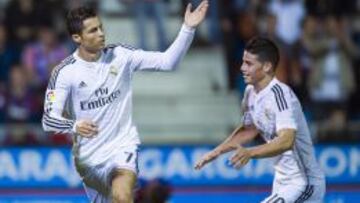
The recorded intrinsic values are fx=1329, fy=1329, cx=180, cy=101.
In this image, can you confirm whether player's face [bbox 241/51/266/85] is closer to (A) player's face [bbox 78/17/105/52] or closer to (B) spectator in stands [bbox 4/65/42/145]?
(A) player's face [bbox 78/17/105/52]

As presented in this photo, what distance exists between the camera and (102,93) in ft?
32.5

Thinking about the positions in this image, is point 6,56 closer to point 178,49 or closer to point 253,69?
point 178,49

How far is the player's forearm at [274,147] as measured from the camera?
9117 millimetres

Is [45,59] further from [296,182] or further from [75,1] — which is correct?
[296,182]

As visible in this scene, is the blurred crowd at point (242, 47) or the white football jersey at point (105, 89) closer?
the white football jersey at point (105, 89)

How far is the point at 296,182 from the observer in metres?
9.71

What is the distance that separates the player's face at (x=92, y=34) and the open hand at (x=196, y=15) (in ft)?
2.10

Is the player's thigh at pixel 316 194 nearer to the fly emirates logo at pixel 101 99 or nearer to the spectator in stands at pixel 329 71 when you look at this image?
the fly emirates logo at pixel 101 99

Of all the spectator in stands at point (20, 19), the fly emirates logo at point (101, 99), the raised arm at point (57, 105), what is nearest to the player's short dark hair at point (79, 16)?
the raised arm at point (57, 105)

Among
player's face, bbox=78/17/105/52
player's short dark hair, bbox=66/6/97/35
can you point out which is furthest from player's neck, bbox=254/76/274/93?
player's short dark hair, bbox=66/6/97/35

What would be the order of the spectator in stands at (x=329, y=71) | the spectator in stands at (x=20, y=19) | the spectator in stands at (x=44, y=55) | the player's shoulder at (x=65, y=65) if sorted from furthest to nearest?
the spectator in stands at (x=20, y=19)
the spectator in stands at (x=44, y=55)
the spectator in stands at (x=329, y=71)
the player's shoulder at (x=65, y=65)

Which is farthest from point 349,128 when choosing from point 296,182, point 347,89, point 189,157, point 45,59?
point 296,182

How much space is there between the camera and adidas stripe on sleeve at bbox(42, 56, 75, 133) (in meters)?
9.55

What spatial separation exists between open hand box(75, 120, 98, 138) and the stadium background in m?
4.72
